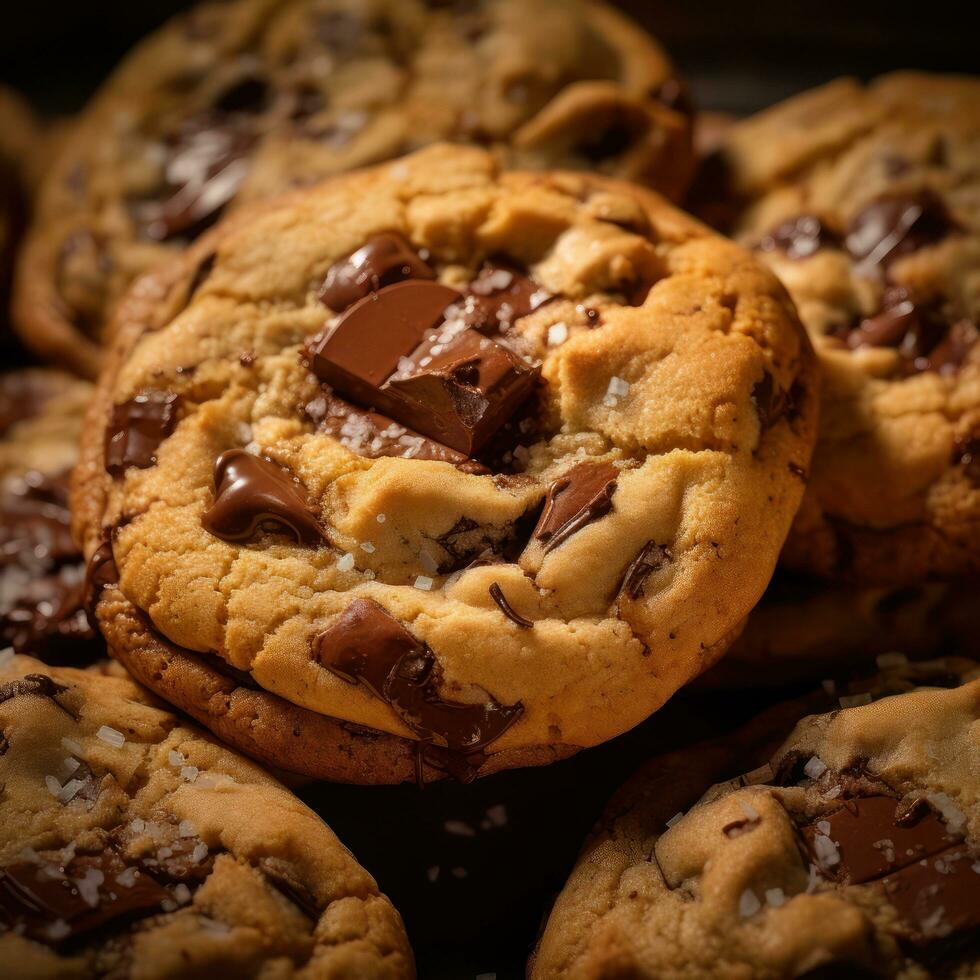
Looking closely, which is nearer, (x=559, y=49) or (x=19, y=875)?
(x=19, y=875)

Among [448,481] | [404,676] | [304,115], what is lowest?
[404,676]

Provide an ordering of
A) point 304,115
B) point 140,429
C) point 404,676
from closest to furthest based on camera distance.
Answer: point 404,676 < point 140,429 < point 304,115

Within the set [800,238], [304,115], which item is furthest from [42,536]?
[800,238]

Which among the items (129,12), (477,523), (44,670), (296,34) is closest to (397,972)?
(477,523)

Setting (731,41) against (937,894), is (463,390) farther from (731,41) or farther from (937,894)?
(731,41)

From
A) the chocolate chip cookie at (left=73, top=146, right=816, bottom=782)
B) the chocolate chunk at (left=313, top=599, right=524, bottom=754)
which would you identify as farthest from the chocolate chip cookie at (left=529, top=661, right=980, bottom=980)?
the chocolate chunk at (left=313, top=599, right=524, bottom=754)

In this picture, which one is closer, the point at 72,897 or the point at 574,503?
the point at 72,897

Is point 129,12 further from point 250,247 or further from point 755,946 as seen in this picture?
point 755,946
